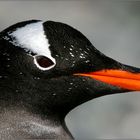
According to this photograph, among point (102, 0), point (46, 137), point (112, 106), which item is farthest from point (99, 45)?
point (46, 137)

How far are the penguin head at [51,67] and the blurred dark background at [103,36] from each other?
3824 mm

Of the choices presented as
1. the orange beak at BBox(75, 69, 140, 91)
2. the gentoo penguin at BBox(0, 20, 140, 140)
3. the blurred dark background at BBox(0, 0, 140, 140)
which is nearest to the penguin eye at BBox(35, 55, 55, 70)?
the gentoo penguin at BBox(0, 20, 140, 140)

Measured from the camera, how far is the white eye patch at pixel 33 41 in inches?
170

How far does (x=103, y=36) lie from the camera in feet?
33.6

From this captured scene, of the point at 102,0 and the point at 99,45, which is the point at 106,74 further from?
the point at 102,0

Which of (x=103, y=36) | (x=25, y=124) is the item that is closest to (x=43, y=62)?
(x=25, y=124)

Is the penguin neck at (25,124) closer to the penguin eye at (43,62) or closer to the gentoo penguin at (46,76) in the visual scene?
the gentoo penguin at (46,76)

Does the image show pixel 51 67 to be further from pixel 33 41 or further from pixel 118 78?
pixel 118 78

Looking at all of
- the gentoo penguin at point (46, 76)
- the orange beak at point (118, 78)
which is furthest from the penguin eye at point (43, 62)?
the orange beak at point (118, 78)

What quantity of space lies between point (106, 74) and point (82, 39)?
226mm

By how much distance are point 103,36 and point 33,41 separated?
234 inches

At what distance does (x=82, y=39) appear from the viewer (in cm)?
446

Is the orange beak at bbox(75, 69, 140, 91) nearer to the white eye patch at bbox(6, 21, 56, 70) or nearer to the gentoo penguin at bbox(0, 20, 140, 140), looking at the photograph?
the gentoo penguin at bbox(0, 20, 140, 140)

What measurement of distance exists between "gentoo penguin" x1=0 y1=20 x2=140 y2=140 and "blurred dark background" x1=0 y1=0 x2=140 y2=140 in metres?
3.79
